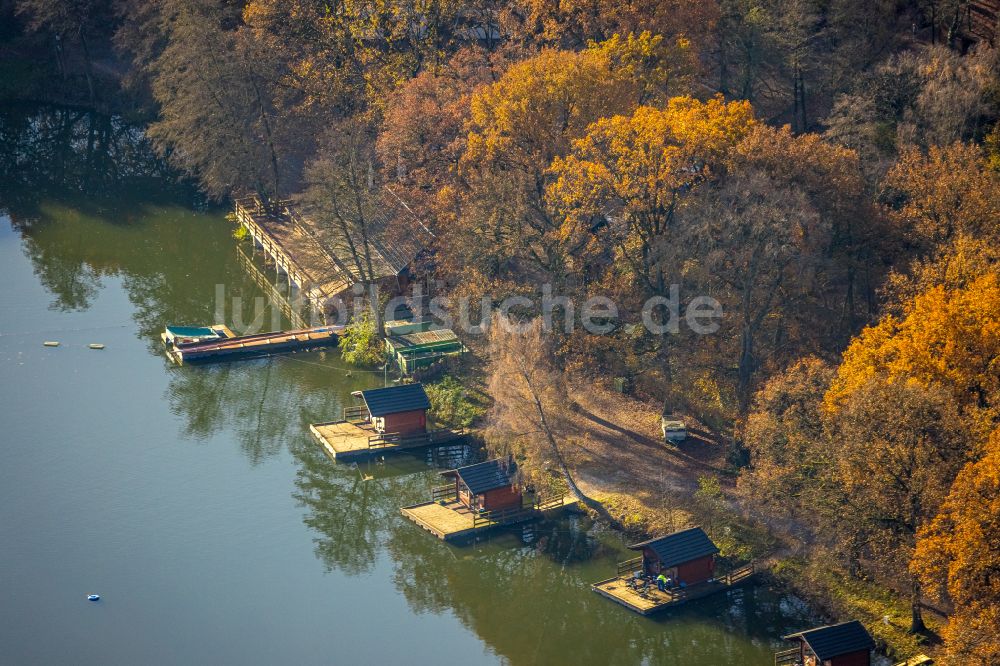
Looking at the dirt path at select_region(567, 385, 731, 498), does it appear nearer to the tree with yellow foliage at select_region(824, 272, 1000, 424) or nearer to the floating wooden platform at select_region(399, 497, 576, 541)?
the floating wooden platform at select_region(399, 497, 576, 541)

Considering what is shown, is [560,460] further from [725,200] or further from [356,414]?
[725,200]

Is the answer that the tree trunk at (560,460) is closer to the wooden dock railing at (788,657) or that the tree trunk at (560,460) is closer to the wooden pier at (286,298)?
the wooden dock railing at (788,657)

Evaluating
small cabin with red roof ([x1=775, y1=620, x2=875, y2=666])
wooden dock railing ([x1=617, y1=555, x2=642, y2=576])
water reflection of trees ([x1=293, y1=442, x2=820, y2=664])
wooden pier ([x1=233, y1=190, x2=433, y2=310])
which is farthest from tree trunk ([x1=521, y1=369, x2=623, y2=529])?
wooden pier ([x1=233, y1=190, x2=433, y2=310])

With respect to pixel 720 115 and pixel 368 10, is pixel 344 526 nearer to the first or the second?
pixel 720 115

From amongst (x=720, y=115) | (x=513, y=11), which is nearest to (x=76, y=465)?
(x=720, y=115)

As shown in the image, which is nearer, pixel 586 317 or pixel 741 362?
pixel 741 362

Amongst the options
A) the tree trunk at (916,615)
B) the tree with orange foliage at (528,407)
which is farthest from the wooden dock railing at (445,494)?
the tree trunk at (916,615)
